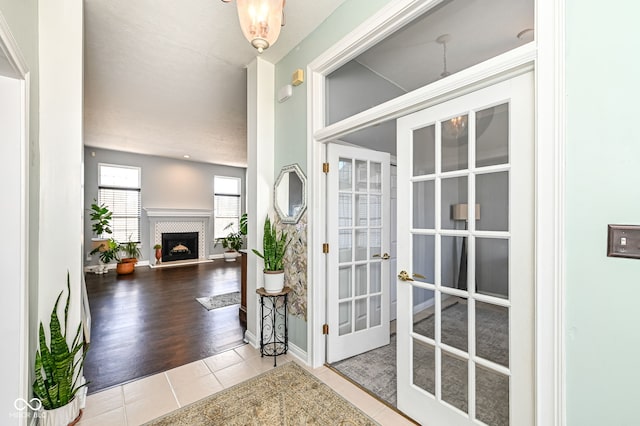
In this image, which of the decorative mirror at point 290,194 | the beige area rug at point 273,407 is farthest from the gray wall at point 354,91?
the beige area rug at point 273,407

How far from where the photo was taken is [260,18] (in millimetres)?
1256

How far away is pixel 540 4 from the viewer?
1158 mm

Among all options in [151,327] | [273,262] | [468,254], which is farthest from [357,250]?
[151,327]

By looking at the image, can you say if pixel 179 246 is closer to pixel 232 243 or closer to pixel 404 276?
pixel 232 243

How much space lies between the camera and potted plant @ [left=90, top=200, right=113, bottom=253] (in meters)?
6.46

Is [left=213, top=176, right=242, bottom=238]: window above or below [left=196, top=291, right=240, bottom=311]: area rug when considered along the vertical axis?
above

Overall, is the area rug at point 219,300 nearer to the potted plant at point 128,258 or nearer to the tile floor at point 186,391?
the tile floor at point 186,391

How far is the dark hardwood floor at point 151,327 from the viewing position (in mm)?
2418

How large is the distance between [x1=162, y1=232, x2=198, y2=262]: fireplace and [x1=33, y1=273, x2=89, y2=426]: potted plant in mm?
6450

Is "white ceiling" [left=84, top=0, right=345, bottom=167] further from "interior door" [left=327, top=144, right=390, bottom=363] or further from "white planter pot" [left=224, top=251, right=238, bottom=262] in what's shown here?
"white planter pot" [left=224, top=251, right=238, bottom=262]

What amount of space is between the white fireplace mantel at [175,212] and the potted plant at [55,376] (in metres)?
6.34

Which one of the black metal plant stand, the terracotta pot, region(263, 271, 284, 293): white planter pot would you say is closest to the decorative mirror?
region(263, 271, 284, 293): white planter pot

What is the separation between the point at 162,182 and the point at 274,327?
664cm

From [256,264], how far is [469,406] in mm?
2013
